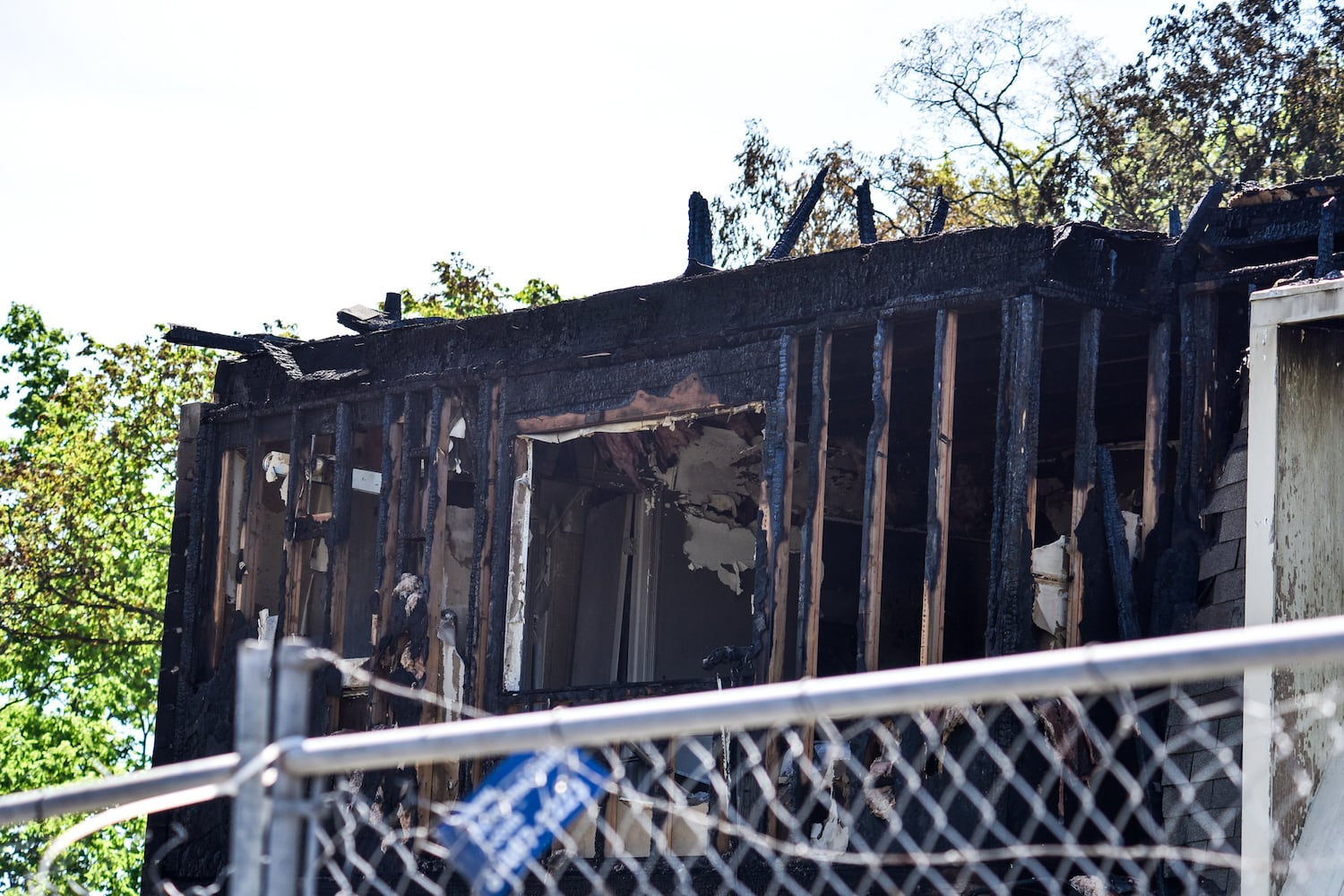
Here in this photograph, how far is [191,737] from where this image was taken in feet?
39.0

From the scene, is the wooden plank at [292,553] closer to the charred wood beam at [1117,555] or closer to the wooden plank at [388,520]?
the wooden plank at [388,520]

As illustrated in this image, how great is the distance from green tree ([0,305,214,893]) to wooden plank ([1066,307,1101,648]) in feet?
61.0

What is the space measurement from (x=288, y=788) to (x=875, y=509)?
5722 millimetres

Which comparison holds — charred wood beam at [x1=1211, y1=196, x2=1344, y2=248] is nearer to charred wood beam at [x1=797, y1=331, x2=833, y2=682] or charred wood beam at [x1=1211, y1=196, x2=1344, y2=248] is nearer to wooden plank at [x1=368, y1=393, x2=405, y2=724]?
charred wood beam at [x1=797, y1=331, x2=833, y2=682]

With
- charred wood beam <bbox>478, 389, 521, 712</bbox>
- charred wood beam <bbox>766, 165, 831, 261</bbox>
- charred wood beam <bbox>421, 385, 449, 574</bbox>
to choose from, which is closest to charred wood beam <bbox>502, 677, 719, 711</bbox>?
charred wood beam <bbox>478, 389, 521, 712</bbox>

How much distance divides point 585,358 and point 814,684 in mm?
7381

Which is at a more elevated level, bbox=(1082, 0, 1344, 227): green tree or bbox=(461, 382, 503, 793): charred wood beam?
bbox=(1082, 0, 1344, 227): green tree

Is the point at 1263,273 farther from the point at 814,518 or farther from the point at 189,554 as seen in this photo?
the point at 189,554

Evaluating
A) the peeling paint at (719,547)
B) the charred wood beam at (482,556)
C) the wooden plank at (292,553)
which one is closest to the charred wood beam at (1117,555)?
the charred wood beam at (482,556)

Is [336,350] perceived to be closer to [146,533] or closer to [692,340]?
[692,340]

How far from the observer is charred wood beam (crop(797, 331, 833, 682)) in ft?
27.9

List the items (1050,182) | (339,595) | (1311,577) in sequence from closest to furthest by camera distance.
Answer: (1311,577)
(339,595)
(1050,182)

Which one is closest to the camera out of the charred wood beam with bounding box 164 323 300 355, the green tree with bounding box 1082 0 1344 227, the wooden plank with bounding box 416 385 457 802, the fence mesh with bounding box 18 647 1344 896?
the fence mesh with bounding box 18 647 1344 896

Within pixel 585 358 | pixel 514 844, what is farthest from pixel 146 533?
pixel 514 844
